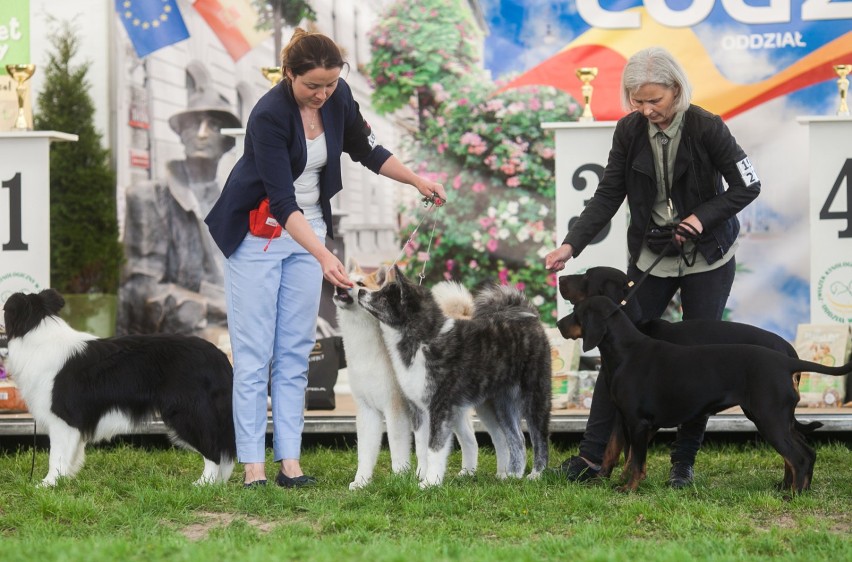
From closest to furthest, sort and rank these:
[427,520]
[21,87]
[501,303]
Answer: [427,520] → [501,303] → [21,87]

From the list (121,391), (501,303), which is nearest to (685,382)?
(501,303)

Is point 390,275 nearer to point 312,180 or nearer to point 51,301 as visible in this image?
point 312,180

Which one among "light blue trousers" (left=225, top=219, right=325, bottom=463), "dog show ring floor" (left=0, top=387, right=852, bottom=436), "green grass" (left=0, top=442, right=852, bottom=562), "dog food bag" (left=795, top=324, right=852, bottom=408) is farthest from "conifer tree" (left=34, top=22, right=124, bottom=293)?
"dog food bag" (left=795, top=324, right=852, bottom=408)

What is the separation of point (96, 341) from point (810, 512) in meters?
3.07

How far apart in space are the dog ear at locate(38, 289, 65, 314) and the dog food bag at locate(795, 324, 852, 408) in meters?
3.83

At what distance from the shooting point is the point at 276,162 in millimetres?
4285

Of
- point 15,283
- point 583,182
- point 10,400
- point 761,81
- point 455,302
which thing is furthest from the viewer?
point 761,81

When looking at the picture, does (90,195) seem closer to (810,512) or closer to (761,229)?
(761,229)

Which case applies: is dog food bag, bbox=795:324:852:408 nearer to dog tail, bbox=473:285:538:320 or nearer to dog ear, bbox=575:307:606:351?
dog tail, bbox=473:285:538:320

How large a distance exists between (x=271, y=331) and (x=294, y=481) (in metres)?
0.64

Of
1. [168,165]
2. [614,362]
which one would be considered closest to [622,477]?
[614,362]

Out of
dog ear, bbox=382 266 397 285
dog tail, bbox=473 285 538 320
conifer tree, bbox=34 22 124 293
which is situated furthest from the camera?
conifer tree, bbox=34 22 124 293

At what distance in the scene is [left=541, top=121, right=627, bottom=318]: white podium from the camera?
583cm

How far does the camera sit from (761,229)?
7.68 m
